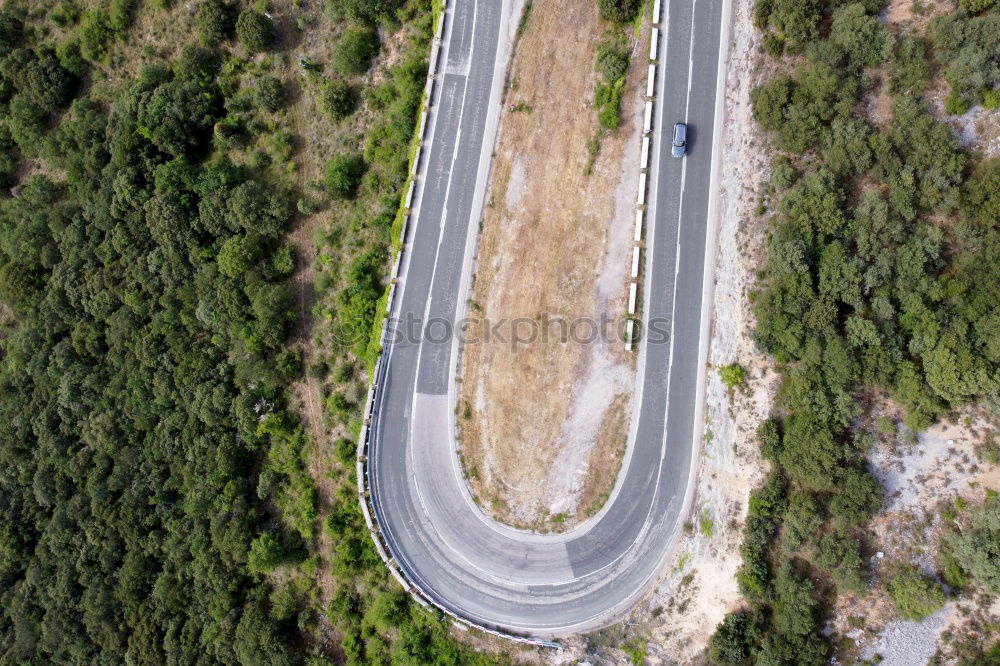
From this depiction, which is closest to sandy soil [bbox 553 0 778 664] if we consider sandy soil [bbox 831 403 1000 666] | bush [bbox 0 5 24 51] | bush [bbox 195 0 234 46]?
sandy soil [bbox 831 403 1000 666]

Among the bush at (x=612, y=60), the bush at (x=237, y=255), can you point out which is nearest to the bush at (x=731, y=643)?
the bush at (x=612, y=60)

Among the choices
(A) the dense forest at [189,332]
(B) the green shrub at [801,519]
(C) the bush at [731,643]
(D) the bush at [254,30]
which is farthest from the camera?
(D) the bush at [254,30]

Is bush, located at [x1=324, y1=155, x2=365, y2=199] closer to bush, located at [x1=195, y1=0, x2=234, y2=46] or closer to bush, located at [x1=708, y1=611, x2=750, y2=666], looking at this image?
bush, located at [x1=195, y1=0, x2=234, y2=46]

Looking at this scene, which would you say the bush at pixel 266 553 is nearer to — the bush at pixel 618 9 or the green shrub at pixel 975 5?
the bush at pixel 618 9

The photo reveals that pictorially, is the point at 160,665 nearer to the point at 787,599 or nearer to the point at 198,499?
the point at 198,499

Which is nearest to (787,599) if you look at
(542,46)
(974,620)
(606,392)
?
(974,620)

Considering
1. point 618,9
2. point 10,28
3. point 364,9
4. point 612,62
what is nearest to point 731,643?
point 612,62
